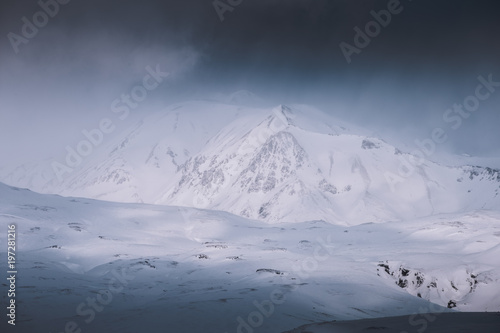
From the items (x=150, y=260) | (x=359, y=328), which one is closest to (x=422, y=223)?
(x=150, y=260)

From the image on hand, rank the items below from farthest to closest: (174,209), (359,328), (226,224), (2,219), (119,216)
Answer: (174,209)
(226,224)
(119,216)
(2,219)
(359,328)

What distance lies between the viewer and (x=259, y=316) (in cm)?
3753

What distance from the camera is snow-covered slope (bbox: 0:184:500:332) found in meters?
38.3

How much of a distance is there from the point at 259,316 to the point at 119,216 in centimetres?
9372

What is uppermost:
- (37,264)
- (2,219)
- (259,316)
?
(2,219)

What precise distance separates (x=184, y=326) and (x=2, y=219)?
226 ft

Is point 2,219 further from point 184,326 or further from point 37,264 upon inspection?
point 184,326

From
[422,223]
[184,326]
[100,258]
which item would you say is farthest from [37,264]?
[422,223]

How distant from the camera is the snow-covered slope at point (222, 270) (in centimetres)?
3834

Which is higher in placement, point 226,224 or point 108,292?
point 226,224

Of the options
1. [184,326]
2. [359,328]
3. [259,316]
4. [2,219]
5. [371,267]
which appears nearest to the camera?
[359,328]

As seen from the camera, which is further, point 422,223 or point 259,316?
point 422,223

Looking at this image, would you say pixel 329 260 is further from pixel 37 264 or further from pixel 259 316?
pixel 37 264

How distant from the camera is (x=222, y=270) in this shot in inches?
2655
